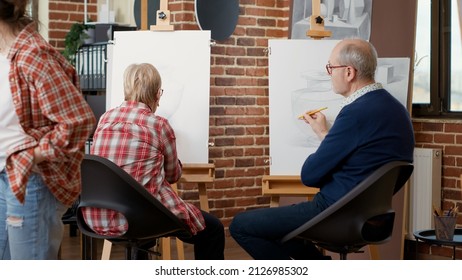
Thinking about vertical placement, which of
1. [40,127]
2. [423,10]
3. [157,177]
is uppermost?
[423,10]

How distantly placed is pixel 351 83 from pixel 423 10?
2.36 meters

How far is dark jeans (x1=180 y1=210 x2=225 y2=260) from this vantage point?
12.9 ft

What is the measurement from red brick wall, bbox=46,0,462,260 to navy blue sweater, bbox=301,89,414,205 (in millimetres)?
2668

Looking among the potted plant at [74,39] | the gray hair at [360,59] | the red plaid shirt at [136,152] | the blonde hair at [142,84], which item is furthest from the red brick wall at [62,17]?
the gray hair at [360,59]

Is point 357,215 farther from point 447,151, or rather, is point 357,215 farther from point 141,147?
point 447,151

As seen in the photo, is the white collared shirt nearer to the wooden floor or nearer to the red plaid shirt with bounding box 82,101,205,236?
the red plaid shirt with bounding box 82,101,205,236

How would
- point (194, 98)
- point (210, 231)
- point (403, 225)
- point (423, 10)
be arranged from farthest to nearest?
point (423, 10) → point (403, 225) → point (194, 98) → point (210, 231)

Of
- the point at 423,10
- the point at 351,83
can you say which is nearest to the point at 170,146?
the point at 351,83

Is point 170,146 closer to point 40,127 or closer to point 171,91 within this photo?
point 171,91

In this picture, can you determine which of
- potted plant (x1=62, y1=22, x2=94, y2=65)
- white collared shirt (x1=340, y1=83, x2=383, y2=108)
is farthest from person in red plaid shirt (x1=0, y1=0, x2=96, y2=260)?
potted plant (x1=62, y1=22, x2=94, y2=65)

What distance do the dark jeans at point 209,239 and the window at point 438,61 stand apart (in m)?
2.33

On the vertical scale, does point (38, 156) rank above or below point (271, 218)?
above

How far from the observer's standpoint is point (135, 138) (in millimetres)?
3643
